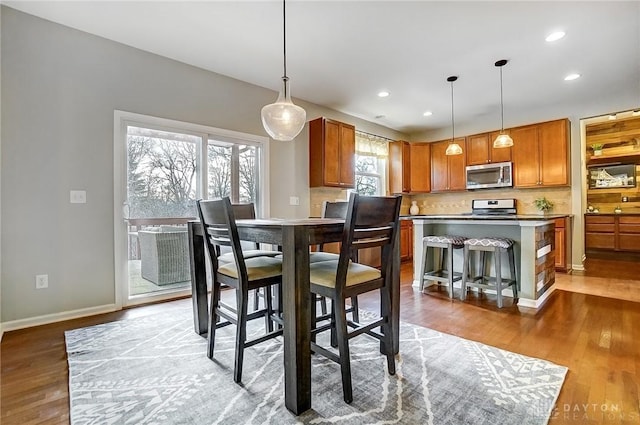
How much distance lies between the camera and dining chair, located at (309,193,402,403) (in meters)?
1.52

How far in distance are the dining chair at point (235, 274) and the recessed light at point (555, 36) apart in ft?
10.6

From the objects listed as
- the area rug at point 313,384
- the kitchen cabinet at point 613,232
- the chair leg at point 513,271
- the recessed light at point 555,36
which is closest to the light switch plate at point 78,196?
the area rug at point 313,384

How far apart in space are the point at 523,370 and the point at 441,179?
4657mm

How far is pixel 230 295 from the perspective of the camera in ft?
11.2

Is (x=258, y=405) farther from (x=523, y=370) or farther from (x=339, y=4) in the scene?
(x=339, y=4)

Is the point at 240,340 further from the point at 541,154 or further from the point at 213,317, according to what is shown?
the point at 541,154

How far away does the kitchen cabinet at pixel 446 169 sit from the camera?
18.8 ft

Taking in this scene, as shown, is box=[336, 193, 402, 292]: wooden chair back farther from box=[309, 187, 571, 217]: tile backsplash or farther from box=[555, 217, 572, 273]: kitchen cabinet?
box=[555, 217, 572, 273]: kitchen cabinet

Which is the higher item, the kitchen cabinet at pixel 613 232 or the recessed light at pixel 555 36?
the recessed light at pixel 555 36

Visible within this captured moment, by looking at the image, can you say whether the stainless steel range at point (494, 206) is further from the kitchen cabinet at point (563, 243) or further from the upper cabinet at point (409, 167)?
the upper cabinet at point (409, 167)

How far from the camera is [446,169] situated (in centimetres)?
593

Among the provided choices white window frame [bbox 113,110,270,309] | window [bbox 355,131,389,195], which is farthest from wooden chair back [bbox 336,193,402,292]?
window [bbox 355,131,389,195]

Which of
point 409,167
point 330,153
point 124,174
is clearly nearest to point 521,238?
point 330,153

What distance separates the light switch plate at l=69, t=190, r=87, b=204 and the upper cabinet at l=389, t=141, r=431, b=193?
15.9 feet
